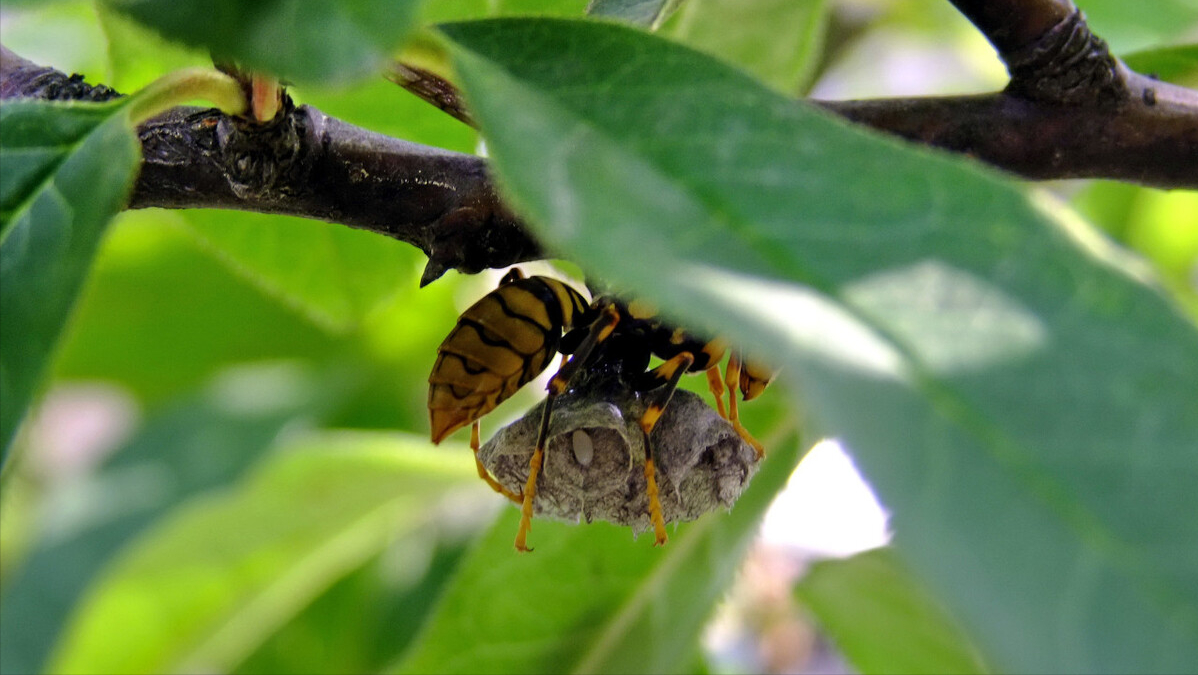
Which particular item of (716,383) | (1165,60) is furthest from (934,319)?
(1165,60)

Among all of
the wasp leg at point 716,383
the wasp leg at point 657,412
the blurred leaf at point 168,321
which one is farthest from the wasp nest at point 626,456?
the blurred leaf at point 168,321

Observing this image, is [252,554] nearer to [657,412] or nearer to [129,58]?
[129,58]

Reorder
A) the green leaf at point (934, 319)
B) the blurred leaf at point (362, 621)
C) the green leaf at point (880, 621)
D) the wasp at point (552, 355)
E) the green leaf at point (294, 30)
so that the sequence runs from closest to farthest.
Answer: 1. the green leaf at point (934, 319)
2. the green leaf at point (294, 30)
3. the wasp at point (552, 355)
4. the green leaf at point (880, 621)
5. the blurred leaf at point (362, 621)

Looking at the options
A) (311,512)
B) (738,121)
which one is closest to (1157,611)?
(738,121)

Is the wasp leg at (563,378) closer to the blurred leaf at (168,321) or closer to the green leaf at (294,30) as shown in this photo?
the green leaf at (294,30)

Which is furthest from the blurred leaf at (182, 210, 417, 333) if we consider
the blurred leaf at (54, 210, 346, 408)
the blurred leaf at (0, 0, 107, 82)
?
the blurred leaf at (0, 0, 107, 82)

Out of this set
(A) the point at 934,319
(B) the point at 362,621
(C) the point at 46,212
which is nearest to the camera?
(A) the point at 934,319

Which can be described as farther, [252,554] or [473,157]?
[252,554]
